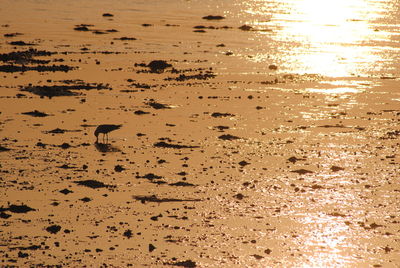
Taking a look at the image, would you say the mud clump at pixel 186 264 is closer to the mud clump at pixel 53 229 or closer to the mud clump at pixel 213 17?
the mud clump at pixel 53 229

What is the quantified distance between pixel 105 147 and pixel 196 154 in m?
2.63

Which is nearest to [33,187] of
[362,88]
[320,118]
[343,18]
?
[320,118]

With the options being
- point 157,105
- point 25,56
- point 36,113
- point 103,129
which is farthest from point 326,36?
point 103,129

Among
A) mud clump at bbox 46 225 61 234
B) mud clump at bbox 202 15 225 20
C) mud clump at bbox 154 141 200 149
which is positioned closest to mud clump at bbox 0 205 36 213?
mud clump at bbox 46 225 61 234

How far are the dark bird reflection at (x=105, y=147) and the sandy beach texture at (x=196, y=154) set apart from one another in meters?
0.09

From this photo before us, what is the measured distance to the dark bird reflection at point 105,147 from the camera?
23.2 meters

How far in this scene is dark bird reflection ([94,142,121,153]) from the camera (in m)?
23.2

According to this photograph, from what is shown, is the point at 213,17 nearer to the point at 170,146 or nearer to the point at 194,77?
the point at 194,77

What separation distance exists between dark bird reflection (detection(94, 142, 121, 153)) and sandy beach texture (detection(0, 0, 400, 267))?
3.4 inches

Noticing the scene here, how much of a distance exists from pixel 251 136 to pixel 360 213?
303 inches

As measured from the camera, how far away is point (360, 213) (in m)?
18.3

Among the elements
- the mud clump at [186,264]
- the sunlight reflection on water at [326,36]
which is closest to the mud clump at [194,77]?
the sunlight reflection on water at [326,36]

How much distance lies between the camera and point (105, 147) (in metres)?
23.5

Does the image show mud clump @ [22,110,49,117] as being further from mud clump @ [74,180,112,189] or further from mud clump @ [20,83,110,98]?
mud clump @ [74,180,112,189]
